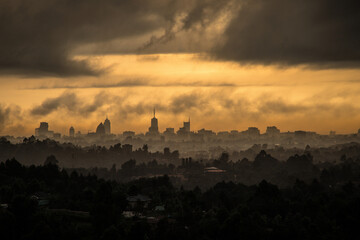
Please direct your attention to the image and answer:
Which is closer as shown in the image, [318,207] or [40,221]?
[40,221]

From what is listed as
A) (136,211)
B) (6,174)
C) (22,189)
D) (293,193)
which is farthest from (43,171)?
(293,193)

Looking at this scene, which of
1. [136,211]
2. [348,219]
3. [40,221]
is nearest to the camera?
[40,221]

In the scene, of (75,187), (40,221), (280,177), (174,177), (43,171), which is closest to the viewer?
(40,221)

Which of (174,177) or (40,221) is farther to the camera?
(174,177)

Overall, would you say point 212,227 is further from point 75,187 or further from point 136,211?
point 75,187

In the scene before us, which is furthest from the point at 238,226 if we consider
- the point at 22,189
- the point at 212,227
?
the point at 22,189

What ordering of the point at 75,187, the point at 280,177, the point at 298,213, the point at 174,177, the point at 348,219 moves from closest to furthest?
the point at 348,219, the point at 298,213, the point at 75,187, the point at 280,177, the point at 174,177

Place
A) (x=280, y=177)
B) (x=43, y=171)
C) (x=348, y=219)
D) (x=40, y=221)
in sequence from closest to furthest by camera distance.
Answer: (x=40, y=221)
(x=348, y=219)
(x=43, y=171)
(x=280, y=177)

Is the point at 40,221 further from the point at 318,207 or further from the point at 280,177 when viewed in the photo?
the point at 280,177

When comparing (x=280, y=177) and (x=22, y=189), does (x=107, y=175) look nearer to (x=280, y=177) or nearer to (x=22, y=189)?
(x=280, y=177)
